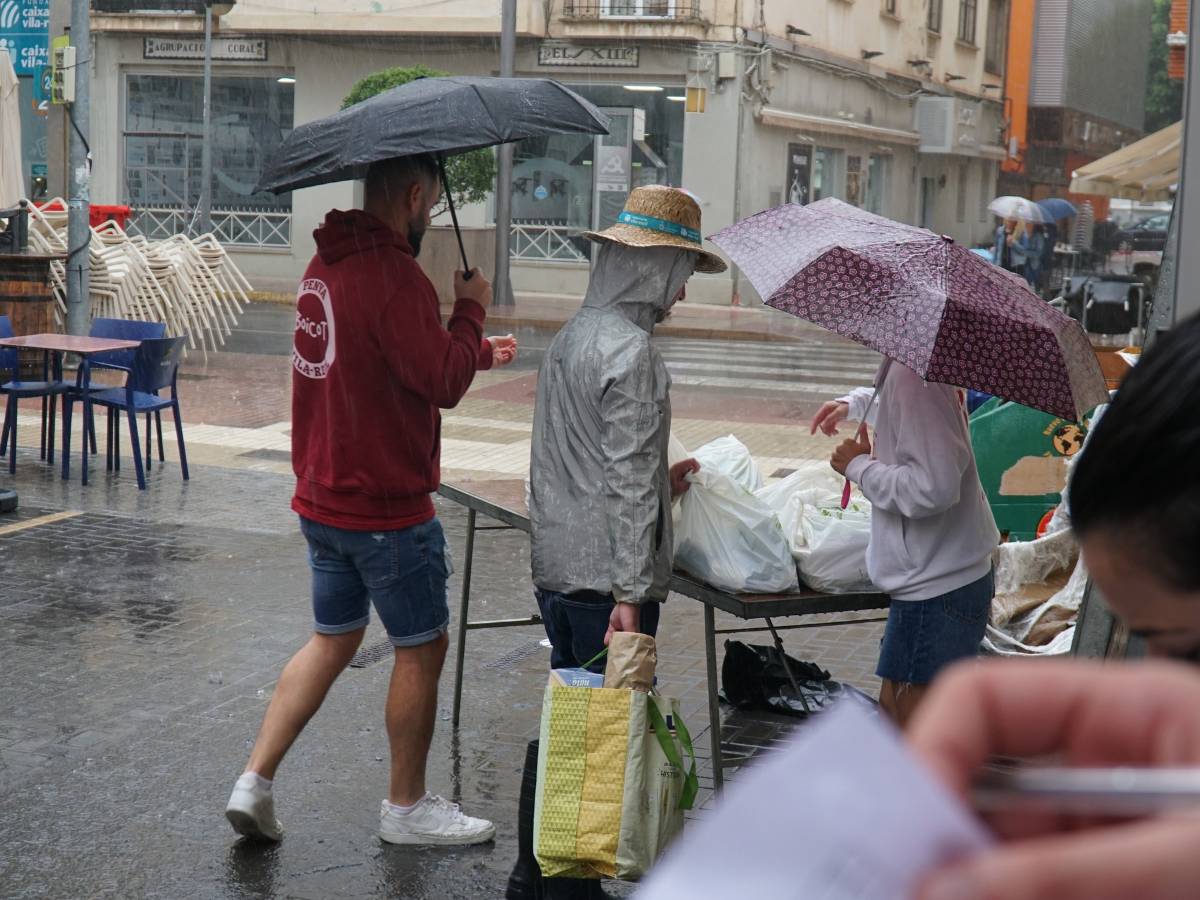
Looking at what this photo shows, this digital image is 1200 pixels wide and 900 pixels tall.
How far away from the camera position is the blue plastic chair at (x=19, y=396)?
34.2ft

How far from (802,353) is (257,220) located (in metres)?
14.5

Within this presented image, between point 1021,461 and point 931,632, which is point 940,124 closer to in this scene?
point 1021,461

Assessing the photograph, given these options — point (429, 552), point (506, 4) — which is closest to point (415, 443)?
point (429, 552)

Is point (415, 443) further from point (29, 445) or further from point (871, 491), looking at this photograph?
point (29, 445)

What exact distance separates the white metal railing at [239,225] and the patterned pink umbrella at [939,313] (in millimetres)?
28122

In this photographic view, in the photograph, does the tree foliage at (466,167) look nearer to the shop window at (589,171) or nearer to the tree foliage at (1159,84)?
the shop window at (589,171)

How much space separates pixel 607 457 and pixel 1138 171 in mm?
14362

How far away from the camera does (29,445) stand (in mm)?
11555

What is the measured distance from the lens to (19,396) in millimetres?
10609

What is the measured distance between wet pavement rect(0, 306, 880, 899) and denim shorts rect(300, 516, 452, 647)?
0.67m

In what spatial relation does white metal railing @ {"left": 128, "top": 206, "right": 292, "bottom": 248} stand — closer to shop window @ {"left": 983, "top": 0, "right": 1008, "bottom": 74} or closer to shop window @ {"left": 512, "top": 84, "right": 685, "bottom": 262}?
shop window @ {"left": 512, "top": 84, "right": 685, "bottom": 262}

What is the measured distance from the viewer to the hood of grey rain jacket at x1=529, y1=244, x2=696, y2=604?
151 inches

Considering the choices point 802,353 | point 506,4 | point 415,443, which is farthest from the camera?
point 506,4

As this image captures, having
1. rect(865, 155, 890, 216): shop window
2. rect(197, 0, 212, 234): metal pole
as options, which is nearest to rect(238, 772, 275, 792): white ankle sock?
rect(197, 0, 212, 234): metal pole
